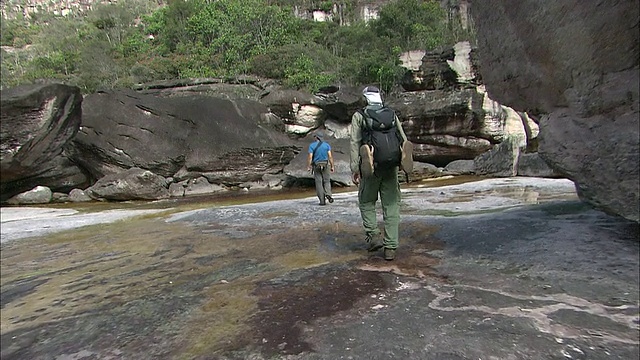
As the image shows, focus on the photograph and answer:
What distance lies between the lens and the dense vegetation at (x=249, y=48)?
3155cm

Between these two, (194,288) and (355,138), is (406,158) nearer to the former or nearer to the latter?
(355,138)

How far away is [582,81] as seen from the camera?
3.52 metres

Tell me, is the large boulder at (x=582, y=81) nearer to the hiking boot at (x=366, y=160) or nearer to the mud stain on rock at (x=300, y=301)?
the hiking boot at (x=366, y=160)

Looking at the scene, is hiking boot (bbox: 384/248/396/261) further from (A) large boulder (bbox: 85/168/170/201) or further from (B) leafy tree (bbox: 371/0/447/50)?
(B) leafy tree (bbox: 371/0/447/50)

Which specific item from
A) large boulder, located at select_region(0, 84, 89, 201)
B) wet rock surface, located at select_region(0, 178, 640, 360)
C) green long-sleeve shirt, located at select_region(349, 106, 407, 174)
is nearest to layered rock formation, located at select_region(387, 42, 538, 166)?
large boulder, located at select_region(0, 84, 89, 201)

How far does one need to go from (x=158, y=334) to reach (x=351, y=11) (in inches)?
2282

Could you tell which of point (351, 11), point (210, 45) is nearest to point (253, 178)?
point (210, 45)

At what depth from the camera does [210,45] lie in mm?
36406

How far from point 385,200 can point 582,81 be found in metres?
2.13

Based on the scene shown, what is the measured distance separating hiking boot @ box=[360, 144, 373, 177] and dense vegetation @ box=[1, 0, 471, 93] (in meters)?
24.2

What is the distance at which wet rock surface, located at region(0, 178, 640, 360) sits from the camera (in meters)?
2.17

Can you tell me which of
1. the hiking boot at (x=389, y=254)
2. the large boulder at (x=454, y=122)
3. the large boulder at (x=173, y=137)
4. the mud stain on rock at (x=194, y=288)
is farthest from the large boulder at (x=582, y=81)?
the large boulder at (x=454, y=122)

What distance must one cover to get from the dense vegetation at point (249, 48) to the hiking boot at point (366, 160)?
951 inches

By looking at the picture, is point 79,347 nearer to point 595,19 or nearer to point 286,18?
point 595,19
